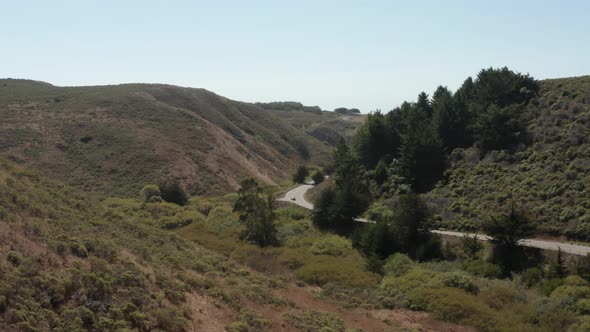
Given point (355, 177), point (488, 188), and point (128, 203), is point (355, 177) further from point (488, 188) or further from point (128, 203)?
point (128, 203)

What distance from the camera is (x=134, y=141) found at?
69562 millimetres

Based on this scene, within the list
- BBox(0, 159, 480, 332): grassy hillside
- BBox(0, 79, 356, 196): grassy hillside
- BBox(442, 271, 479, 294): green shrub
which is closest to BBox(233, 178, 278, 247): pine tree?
BBox(0, 159, 480, 332): grassy hillside

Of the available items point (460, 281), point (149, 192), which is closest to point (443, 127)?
point (460, 281)

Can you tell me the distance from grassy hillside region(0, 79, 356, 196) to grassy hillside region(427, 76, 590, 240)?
3352 cm

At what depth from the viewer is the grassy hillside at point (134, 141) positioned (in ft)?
201

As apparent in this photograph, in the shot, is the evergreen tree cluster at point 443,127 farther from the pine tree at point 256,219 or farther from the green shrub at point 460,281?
the green shrub at point 460,281

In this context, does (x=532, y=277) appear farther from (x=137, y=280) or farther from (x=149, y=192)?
(x=149, y=192)

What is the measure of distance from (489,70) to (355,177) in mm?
21467

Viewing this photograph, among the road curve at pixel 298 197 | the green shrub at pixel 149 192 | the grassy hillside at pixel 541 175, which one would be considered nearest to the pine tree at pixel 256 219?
the road curve at pixel 298 197

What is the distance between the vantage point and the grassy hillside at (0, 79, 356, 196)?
61156 mm

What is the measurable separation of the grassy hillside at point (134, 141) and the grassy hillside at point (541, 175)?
110ft

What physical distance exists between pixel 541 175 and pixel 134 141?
180 feet

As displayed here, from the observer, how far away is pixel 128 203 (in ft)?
158

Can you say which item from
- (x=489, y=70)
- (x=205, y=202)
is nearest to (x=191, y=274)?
(x=205, y=202)
